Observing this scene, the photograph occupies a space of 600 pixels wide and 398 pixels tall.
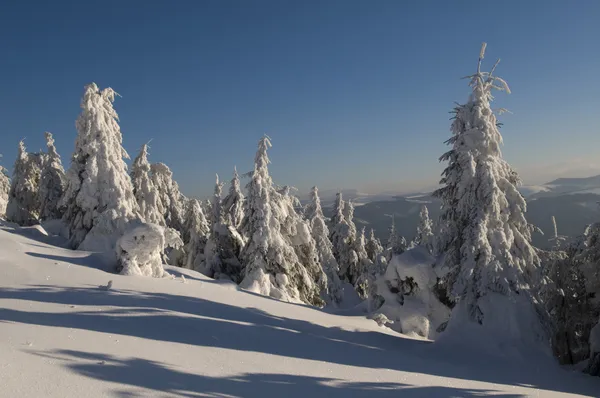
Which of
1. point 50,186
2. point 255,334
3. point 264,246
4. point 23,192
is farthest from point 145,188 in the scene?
point 255,334

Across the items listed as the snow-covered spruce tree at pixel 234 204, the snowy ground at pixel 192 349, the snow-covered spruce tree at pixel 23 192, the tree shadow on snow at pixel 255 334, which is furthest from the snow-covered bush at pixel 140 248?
the snow-covered spruce tree at pixel 23 192

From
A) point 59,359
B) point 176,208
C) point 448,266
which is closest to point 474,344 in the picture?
point 448,266

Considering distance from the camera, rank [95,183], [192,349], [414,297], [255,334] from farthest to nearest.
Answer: [95,183], [414,297], [255,334], [192,349]

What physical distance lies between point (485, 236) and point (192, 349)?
1201 centimetres

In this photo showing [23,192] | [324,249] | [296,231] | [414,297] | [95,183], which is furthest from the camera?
[324,249]

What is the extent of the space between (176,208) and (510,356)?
3100cm

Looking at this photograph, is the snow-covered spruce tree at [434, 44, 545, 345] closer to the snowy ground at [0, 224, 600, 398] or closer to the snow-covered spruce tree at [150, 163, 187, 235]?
the snowy ground at [0, 224, 600, 398]

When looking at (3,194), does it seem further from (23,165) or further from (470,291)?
(470,291)

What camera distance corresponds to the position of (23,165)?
34.6 meters

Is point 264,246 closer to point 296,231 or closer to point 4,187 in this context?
point 296,231

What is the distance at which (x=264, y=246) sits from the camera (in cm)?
2320

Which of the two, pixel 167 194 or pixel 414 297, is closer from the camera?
pixel 414 297

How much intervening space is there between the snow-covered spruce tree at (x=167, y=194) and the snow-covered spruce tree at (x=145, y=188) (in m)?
1.01

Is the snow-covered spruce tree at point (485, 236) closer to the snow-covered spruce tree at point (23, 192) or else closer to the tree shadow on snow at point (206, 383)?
the tree shadow on snow at point (206, 383)
